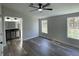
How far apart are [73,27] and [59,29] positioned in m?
1.42

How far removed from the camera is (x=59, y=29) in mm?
7570

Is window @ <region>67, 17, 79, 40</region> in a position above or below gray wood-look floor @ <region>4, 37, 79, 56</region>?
above

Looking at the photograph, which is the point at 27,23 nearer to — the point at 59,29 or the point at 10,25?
the point at 10,25

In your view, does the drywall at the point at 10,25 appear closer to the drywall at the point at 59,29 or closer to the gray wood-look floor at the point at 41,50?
the drywall at the point at 59,29

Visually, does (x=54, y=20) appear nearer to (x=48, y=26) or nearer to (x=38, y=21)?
(x=48, y=26)

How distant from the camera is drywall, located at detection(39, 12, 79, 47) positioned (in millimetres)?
6471

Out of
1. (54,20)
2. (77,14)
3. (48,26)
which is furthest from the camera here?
(48,26)

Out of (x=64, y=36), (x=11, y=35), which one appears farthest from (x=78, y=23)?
(x=11, y=35)

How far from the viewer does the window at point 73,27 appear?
6043 mm

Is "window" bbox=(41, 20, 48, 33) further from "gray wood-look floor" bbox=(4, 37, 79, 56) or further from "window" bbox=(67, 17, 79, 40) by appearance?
"gray wood-look floor" bbox=(4, 37, 79, 56)

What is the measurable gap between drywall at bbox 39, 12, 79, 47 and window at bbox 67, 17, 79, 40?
26cm

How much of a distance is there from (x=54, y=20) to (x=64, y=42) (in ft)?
7.12

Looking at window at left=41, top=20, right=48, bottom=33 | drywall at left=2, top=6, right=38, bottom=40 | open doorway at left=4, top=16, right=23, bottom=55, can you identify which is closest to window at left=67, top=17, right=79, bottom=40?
window at left=41, top=20, right=48, bottom=33

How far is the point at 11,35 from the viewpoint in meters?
8.84
